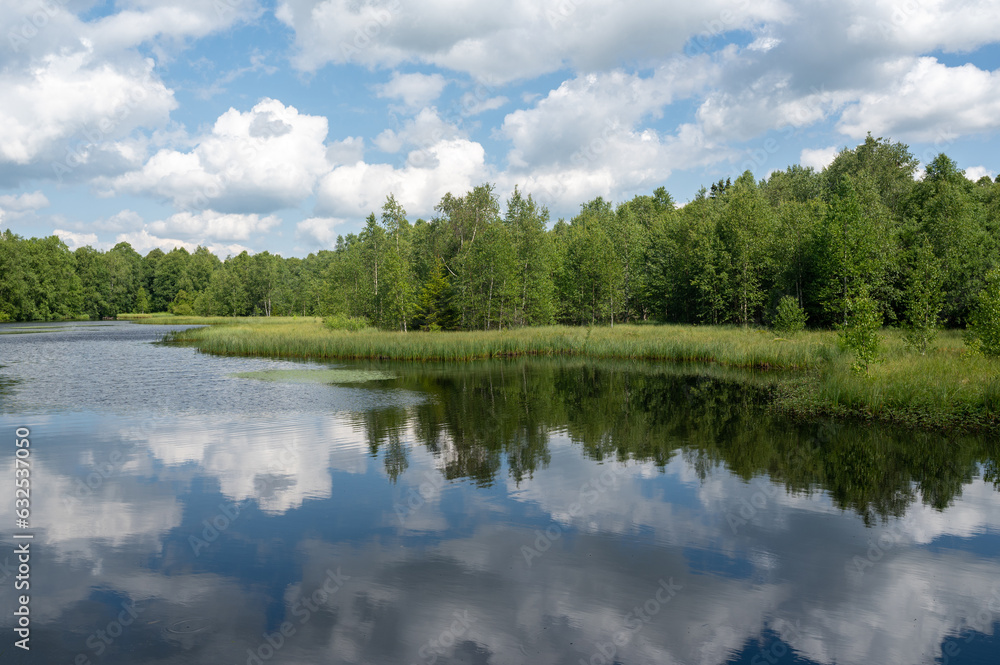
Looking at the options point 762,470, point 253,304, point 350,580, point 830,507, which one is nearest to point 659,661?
point 350,580

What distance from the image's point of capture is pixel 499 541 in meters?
9.71

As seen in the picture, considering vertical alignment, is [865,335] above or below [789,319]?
below

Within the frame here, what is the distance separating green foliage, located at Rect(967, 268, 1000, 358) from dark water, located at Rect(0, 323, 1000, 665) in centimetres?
831

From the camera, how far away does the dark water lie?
23.0ft

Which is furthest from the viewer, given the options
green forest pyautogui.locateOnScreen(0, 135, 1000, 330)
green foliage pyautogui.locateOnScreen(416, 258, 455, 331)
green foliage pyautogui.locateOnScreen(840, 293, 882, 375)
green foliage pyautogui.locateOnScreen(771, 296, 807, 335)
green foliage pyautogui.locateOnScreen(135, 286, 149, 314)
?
green foliage pyautogui.locateOnScreen(135, 286, 149, 314)

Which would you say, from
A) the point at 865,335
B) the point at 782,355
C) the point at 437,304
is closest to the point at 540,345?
the point at 437,304

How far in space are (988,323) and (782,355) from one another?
9.89 meters

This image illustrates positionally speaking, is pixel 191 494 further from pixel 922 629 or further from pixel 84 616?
pixel 922 629

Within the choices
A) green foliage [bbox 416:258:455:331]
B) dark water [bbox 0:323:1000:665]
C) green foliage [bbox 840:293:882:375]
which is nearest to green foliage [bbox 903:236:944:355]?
green foliage [bbox 840:293:882:375]

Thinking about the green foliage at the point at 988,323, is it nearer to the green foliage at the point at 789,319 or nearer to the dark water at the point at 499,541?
the dark water at the point at 499,541

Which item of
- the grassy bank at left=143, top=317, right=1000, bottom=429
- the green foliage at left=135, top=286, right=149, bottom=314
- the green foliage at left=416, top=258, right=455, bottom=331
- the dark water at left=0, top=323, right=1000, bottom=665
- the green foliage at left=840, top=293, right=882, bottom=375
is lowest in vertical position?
the dark water at left=0, top=323, right=1000, bottom=665

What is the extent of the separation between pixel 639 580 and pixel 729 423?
12.2 meters

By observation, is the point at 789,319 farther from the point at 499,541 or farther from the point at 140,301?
the point at 140,301

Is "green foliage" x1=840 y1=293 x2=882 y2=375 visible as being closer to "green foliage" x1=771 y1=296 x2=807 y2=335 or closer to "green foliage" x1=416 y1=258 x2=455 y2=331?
"green foliage" x1=771 y1=296 x2=807 y2=335
